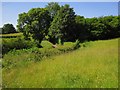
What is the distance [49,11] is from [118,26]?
1599 cm

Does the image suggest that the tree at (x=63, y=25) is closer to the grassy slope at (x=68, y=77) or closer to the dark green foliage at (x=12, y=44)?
the dark green foliage at (x=12, y=44)

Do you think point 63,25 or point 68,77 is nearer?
point 68,77

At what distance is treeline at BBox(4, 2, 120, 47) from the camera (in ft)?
169

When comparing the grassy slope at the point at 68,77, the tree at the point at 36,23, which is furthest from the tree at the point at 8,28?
the grassy slope at the point at 68,77

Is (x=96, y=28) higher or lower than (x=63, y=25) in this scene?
lower

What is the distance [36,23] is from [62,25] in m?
6.10

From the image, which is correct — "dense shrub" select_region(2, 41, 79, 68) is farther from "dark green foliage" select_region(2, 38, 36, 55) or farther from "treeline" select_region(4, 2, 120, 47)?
"treeline" select_region(4, 2, 120, 47)

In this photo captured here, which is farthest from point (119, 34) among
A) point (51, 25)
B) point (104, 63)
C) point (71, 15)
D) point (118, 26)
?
point (104, 63)

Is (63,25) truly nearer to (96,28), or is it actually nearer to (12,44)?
(96,28)

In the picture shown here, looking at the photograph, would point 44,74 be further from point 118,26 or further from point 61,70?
point 118,26

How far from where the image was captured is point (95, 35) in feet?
171

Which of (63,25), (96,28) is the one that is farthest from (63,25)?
(96,28)

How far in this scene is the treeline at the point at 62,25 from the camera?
51.5 metres

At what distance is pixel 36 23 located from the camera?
53562 mm
